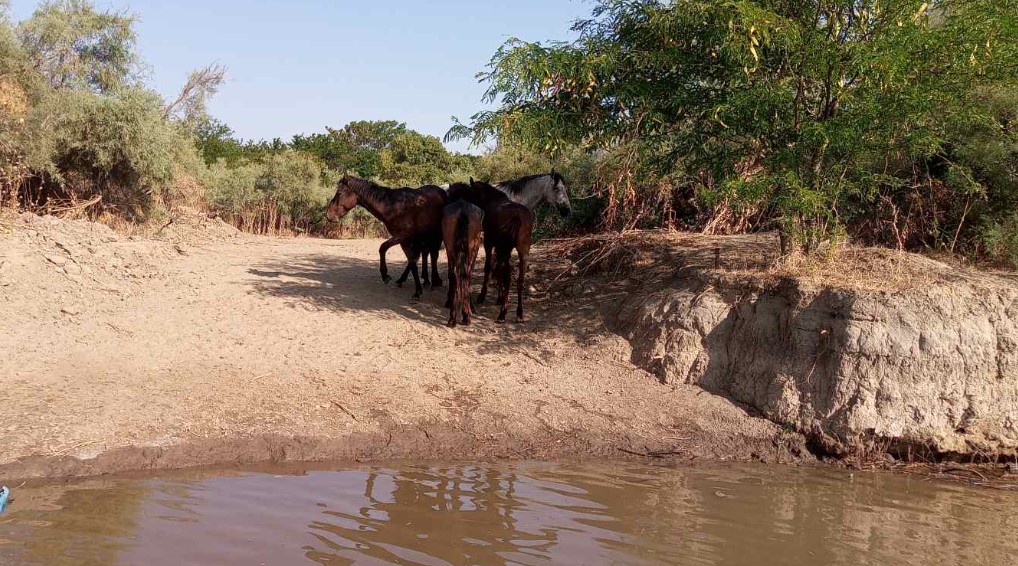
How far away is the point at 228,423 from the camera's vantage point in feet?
22.1

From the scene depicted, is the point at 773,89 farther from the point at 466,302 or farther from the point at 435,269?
the point at 435,269

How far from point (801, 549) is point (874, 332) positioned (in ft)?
10.8

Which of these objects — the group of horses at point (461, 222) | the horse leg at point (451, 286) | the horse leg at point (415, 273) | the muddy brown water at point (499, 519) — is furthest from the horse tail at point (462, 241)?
the muddy brown water at point (499, 519)

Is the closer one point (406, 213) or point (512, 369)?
point (512, 369)

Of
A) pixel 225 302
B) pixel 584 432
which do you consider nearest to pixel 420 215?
pixel 225 302

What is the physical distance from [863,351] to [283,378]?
19.3 ft

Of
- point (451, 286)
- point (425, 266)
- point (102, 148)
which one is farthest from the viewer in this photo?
point (102, 148)

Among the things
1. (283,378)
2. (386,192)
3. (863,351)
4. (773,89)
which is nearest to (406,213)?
(386,192)

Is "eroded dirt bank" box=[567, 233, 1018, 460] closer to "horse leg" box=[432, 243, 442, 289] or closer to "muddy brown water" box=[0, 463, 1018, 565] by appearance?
"muddy brown water" box=[0, 463, 1018, 565]

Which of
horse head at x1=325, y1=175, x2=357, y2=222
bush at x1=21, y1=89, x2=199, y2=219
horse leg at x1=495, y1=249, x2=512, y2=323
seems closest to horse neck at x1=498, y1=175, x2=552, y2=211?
horse leg at x1=495, y1=249, x2=512, y2=323

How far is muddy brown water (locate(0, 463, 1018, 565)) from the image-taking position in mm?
4574

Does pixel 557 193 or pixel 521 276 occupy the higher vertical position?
pixel 557 193

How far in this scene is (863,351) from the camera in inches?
297

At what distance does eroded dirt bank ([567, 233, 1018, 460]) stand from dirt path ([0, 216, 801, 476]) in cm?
39
